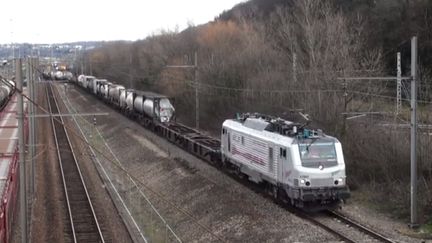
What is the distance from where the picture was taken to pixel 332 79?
3180cm

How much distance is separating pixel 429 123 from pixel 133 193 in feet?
46.6

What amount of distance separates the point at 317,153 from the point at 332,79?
36.6ft

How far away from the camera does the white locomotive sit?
2095 cm

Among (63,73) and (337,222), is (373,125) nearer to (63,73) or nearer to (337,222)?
(337,222)

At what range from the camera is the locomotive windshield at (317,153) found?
21.2 m

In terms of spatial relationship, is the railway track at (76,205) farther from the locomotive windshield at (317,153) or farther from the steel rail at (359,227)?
the steel rail at (359,227)

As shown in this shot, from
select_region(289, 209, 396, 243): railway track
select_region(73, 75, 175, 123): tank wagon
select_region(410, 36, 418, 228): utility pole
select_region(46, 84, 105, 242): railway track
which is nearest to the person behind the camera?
select_region(289, 209, 396, 243): railway track

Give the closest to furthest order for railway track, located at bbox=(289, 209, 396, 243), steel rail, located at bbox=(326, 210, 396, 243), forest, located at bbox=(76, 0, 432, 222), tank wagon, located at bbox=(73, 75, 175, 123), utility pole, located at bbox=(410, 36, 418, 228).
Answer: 1. steel rail, located at bbox=(326, 210, 396, 243)
2. railway track, located at bbox=(289, 209, 396, 243)
3. utility pole, located at bbox=(410, 36, 418, 228)
4. forest, located at bbox=(76, 0, 432, 222)
5. tank wagon, located at bbox=(73, 75, 175, 123)

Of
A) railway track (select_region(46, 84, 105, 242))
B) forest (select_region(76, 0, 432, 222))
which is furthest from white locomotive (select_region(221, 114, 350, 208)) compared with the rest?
railway track (select_region(46, 84, 105, 242))

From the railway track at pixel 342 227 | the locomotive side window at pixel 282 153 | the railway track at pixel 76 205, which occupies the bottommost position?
the railway track at pixel 76 205

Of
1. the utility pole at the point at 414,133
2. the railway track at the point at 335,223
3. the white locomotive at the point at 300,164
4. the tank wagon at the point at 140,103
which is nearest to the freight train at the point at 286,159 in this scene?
the white locomotive at the point at 300,164

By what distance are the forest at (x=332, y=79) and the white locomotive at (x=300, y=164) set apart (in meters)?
2.26

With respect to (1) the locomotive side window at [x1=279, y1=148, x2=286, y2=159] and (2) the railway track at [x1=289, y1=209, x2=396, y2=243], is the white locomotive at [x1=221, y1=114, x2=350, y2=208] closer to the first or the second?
(1) the locomotive side window at [x1=279, y1=148, x2=286, y2=159]

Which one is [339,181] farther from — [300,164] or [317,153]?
[300,164]
